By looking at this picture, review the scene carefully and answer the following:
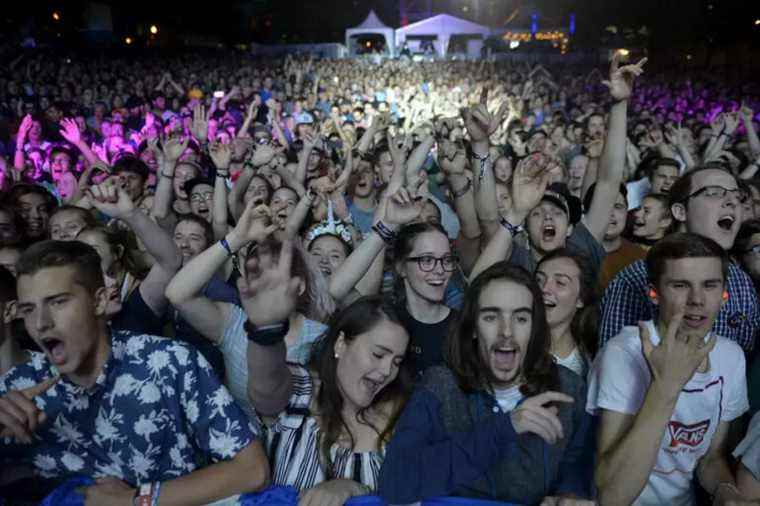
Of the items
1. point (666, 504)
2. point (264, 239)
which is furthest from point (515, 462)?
point (264, 239)

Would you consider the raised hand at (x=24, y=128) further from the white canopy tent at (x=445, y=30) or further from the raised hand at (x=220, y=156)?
the white canopy tent at (x=445, y=30)

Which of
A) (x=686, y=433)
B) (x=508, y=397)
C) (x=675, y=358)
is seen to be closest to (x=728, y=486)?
(x=686, y=433)

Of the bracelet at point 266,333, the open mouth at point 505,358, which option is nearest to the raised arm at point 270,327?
the bracelet at point 266,333

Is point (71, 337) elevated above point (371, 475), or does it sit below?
above

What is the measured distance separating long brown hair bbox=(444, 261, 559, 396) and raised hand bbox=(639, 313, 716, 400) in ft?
1.16

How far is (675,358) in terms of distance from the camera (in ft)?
6.19

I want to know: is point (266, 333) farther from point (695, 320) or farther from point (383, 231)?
point (695, 320)

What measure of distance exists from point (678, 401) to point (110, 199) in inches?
87.1

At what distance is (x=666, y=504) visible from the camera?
7.38 feet

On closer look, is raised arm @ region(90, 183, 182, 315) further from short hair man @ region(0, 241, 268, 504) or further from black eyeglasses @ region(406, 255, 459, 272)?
black eyeglasses @ region(406, 255, 459, 272)

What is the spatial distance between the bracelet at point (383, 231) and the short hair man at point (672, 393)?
3.68 ft

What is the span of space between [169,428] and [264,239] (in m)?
0.83

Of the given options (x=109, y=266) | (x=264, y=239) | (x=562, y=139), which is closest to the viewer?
(x=264, y=239)

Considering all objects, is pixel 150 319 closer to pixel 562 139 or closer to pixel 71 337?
pixel 71 337
